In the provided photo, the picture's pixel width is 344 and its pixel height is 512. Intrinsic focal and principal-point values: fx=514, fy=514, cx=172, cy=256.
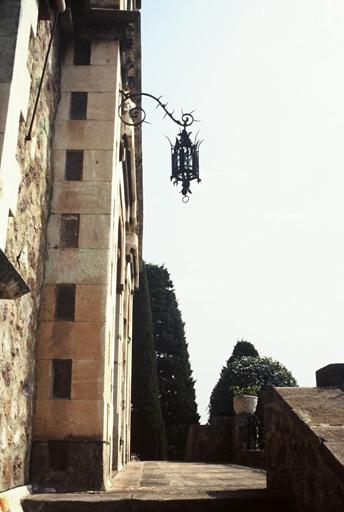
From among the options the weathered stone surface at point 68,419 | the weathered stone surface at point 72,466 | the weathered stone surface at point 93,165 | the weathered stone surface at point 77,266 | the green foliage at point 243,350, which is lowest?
the weathered stone surface at point 72,466

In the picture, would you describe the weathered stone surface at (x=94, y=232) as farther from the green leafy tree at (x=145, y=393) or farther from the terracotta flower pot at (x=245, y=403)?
the green leafy tree at (x=145, y=393)

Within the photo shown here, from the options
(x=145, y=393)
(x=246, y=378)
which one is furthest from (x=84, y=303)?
(x=246, y=378)

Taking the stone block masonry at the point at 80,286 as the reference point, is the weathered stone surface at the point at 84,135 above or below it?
above

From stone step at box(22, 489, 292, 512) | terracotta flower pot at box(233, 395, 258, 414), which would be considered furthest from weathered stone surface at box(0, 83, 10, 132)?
terracotta flower pot at box(233, 395, 258, 414)

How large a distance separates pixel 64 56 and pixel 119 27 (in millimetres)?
695

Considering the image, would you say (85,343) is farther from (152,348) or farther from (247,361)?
(247,361)

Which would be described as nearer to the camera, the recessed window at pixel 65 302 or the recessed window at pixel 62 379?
the recessed window at pixel 62 379

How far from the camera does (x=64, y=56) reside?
5609 mm

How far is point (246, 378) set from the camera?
24.9 metres

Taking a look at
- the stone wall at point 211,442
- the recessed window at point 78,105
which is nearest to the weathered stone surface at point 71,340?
the recessed window at point 78,105

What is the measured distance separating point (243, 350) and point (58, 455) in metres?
24.9

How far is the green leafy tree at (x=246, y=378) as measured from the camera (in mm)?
24891

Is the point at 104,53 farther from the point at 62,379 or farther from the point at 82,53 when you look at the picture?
the point at 62,379

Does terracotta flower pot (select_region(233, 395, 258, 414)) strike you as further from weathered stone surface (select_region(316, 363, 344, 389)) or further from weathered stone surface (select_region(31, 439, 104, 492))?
weathered stone surface (select_region(31, 439, 104, 492))
